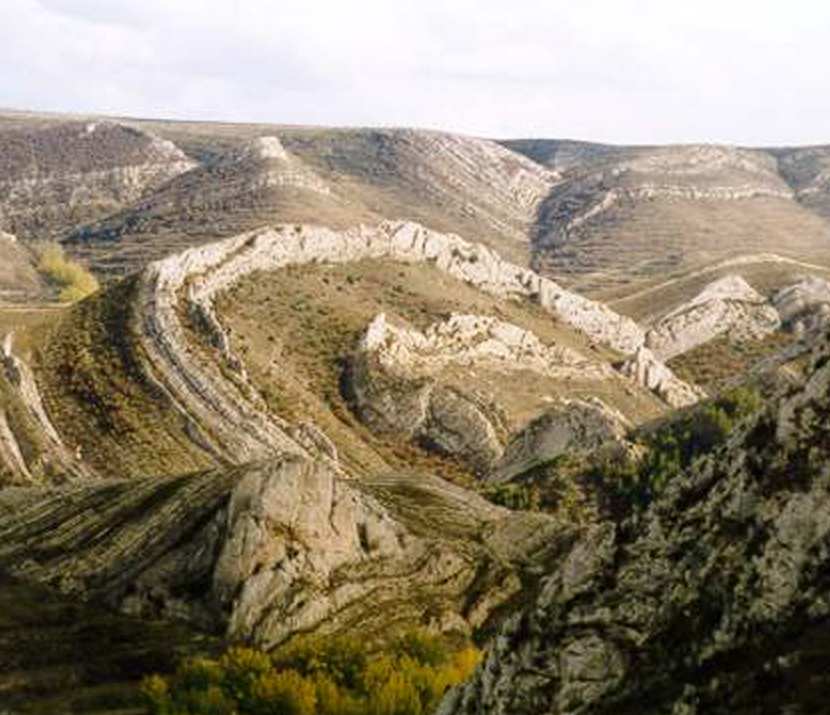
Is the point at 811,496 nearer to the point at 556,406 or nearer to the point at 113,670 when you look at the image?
the point at 113,670

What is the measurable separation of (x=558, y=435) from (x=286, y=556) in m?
79.4

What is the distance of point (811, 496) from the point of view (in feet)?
66.3

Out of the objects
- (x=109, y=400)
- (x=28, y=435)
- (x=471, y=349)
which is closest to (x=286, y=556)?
(x=28, y=435)

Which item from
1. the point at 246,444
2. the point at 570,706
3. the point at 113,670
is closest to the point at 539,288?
the point at 246,444

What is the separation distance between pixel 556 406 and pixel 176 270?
47.8m

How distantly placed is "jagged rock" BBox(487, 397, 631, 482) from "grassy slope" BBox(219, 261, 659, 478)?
6237mm

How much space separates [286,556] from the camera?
184ft

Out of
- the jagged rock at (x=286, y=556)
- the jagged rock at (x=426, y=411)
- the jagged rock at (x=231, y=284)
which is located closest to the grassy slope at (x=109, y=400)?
the jagged rock at (x=231, y=284)

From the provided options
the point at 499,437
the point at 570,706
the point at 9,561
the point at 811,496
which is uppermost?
the point at 811,496

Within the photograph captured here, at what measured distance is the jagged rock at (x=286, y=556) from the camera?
55.1 m

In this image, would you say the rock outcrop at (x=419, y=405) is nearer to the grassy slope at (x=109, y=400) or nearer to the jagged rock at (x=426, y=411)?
the jagged rock at (x=426, y=411)

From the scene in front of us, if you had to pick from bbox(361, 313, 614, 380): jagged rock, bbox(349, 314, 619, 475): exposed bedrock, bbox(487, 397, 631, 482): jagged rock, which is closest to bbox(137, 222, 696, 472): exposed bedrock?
bbox(349, 314, 619, 475): exposed bedrock

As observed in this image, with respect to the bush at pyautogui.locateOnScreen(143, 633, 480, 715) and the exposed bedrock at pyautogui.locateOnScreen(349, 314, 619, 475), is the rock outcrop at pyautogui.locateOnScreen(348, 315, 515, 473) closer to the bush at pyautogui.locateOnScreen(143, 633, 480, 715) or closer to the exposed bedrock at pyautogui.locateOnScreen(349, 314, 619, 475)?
the exposed bedrock at pyautogui.locateOnScreen(349, 314, 619, 475)

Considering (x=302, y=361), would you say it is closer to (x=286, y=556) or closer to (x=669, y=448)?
(x=669, y=448)
